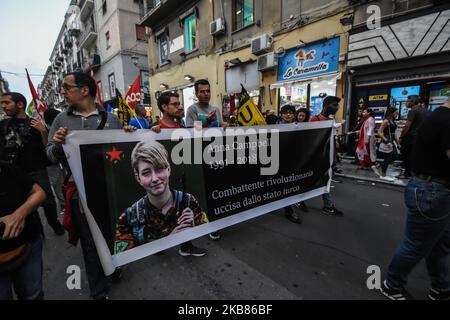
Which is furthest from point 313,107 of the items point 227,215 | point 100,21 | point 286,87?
point 100,21

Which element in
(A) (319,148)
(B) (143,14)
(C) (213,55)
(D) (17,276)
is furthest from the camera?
(B) (143,14)

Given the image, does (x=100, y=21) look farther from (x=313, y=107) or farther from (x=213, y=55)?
(x=313, y=107)

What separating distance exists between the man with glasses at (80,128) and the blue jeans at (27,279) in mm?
400

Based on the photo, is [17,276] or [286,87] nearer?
[17,276]

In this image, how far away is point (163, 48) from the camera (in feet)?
56.1

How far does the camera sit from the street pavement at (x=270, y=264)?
89.3 inches

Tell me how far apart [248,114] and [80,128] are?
1975 millimetres

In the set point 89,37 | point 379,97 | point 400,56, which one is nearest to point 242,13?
point 400,56

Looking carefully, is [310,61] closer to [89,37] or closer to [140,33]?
[140,33]

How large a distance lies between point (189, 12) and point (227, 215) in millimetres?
14809

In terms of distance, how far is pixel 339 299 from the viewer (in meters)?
2.14

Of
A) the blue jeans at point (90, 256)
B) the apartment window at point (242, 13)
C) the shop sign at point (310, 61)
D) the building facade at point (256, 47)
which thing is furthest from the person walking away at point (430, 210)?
the apartment window at point (242, 13)

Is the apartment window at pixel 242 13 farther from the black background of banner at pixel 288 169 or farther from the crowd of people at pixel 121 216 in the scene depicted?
the crowd of people at pixel 121 216
